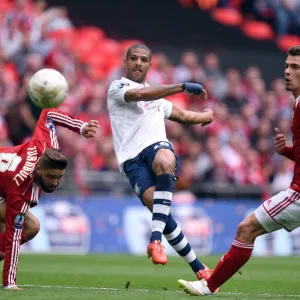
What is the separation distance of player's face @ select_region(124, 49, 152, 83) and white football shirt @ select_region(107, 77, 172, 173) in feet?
0.28

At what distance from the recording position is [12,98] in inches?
681

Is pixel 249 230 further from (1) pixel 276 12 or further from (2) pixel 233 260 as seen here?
(1) pixel 276 12

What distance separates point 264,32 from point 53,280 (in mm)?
15858

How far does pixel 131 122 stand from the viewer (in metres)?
9.38

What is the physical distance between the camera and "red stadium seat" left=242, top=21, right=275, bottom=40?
24656mm

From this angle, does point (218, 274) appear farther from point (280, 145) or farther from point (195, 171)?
point (195, 171)

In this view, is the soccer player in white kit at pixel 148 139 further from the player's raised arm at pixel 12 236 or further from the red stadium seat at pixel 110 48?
the red stadium seat at pixel 110 48

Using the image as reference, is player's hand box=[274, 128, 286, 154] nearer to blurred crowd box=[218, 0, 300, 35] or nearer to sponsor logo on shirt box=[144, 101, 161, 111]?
sponsor logo on shirt box=[144, 101, 161, 111]

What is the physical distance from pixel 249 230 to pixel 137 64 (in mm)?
2783

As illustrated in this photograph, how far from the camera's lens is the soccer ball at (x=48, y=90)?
970cm

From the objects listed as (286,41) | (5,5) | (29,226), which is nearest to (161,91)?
(29,226)

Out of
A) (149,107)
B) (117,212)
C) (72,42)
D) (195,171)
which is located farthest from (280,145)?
(72,42)

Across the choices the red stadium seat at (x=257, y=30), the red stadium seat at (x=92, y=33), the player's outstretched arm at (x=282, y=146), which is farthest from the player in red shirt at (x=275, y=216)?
the red stadium seat at (x=257, y=30)

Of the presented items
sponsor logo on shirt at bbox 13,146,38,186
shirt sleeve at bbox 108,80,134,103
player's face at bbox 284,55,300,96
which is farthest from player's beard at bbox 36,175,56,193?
player's face at bbox 284,55,300,96
